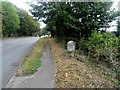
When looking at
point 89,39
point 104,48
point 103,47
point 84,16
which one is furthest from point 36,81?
point 84,16

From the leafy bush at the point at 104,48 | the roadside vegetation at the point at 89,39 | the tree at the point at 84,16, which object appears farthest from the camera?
the tree at the point at 84,16

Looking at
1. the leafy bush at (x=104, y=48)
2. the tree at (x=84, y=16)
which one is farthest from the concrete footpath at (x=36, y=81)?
the tree at (x=84, y=16)

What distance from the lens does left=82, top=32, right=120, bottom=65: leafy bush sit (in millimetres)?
12219

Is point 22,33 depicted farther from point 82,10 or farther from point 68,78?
point 68,78

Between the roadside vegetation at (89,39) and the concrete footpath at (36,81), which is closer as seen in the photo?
the concrete footpath at (36,81)

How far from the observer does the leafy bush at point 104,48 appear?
40.1ft

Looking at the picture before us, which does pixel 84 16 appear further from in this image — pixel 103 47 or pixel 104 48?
pixel 104 48

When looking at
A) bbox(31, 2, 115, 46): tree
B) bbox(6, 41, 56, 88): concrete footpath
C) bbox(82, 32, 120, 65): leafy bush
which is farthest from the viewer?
bbox(31, 2, 115, 46): tree

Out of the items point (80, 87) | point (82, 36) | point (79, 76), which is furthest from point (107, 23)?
point (80, 87)

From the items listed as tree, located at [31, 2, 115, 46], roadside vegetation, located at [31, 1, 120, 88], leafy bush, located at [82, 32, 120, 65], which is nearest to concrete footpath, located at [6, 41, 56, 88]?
roadside vegetation, located at [31, 1, 120, 88]

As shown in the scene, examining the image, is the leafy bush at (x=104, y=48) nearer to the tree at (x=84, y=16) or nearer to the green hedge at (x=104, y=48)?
the green hedge at (x=104, y=48)

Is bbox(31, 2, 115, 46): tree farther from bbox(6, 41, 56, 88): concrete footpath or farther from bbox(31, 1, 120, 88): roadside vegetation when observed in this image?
bbox(6, 41, 56, 88): concrete footpath

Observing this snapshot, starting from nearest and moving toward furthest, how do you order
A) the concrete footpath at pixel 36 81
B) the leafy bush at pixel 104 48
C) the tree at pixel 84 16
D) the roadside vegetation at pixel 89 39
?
1. the concrete footpath at pixel 36 81
2. the roadside vegetation at pixel 89 39
3. the leafy bush at pixel 104 48
4. the tree at pixel 84 16

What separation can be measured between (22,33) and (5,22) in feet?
116
